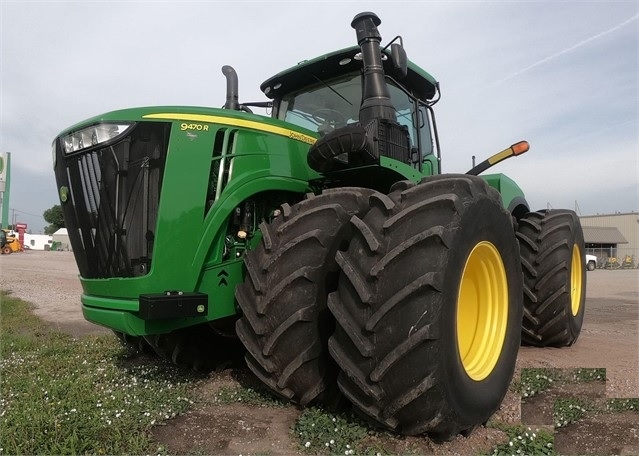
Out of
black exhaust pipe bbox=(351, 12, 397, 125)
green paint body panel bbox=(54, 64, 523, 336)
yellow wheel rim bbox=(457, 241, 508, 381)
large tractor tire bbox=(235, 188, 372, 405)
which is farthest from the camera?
black exhaust pipe bbox=(351, 12, 397, 125)

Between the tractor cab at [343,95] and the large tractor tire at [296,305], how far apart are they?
1.45 meters

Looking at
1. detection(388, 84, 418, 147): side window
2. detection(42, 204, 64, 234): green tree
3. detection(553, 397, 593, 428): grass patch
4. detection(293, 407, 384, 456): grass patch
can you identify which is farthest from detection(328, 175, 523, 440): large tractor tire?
detection(42, 204, 64, 234): green tree

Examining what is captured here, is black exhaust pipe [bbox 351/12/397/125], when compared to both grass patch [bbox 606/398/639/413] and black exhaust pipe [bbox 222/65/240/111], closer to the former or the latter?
black exhaust pipe [bbox 222/65/240/111]

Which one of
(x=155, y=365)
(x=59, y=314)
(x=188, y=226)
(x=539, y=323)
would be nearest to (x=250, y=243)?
(x=188, y=226)

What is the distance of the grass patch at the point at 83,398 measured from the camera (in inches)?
105

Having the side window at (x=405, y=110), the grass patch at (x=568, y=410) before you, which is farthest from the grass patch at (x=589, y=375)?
the side window at (x=405, y=110)

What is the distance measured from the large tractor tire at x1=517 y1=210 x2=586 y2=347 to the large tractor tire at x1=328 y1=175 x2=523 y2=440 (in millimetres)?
2454

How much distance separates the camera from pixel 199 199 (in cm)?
313

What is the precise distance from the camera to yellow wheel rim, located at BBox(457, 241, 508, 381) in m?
3.22

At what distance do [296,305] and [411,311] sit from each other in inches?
27.9

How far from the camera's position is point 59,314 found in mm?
8438

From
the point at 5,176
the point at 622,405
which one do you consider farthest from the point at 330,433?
the point at 5,176

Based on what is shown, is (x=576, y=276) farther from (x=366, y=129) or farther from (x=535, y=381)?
(x=366, y=129)

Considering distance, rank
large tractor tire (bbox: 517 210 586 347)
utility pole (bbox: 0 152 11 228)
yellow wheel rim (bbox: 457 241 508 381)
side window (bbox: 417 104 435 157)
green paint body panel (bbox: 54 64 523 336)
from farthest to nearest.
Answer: utility pole (bbox: 0 152 11 228) → large tractor tire (bbox: 517 210 586 347) → side window (bbox: 417 104 435 157) → yellow wheel rim (bbox: 457 241 508 381) → green paint body panel (bbox: 54 64 523 336)
